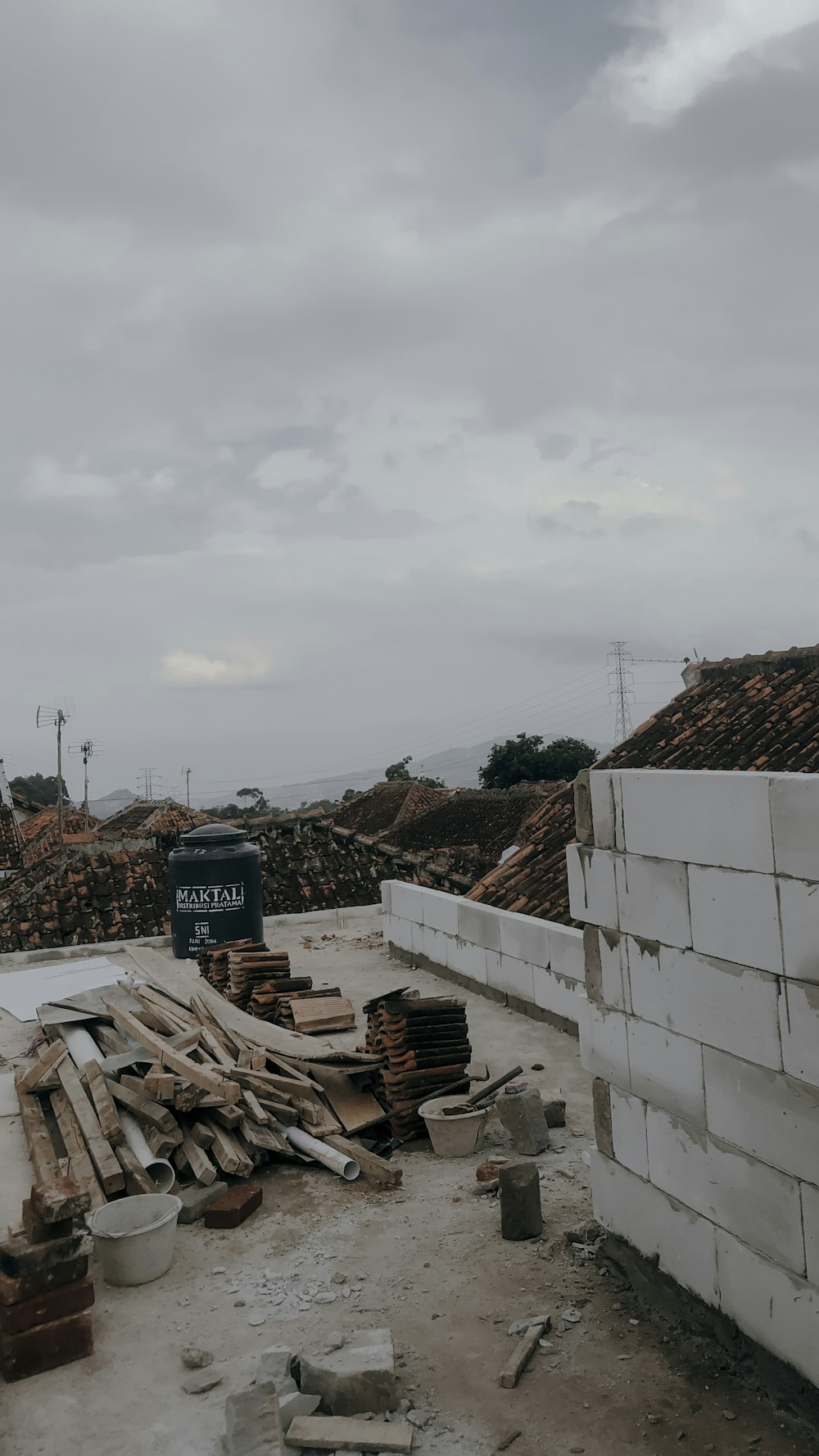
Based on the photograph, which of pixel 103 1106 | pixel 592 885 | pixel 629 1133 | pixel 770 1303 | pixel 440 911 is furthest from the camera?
pixel 440 911

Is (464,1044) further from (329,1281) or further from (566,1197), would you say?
(329,1281)

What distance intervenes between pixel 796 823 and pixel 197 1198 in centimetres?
457

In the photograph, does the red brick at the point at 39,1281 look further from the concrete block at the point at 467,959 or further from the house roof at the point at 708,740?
the concrete block at the point at 467,959

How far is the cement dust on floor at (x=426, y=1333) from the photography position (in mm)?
3924

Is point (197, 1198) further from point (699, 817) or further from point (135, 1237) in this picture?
point (699, 817)

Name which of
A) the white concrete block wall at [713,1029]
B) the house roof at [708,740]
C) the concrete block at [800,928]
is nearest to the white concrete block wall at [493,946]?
the house roof at [708,740]

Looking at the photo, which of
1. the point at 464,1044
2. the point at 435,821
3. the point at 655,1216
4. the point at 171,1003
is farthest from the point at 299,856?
the point at 435,821

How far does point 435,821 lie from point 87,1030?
3562cm

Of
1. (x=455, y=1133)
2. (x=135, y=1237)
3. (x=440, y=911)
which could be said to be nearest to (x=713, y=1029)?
(x=455, y=1133)

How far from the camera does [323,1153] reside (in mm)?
6551

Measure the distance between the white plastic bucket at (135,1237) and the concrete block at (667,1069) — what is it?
8.92 ft

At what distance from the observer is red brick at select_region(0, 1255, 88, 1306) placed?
14.5 ft

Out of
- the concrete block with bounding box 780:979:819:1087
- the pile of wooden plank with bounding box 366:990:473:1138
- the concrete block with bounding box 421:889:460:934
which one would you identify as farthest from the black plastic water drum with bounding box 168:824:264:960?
the concrete block with bounding box 780:979:819:1087

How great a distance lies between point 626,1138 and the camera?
16.3ft
